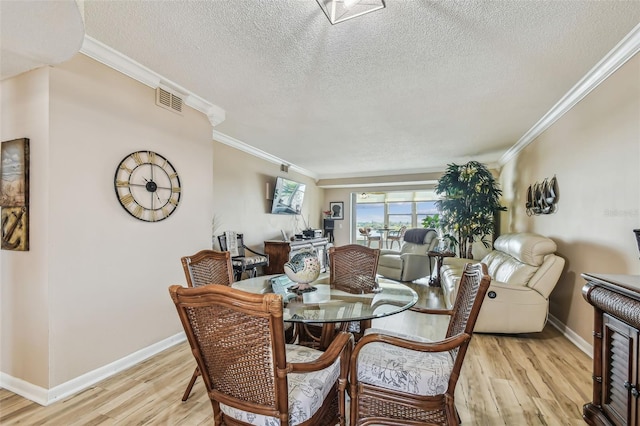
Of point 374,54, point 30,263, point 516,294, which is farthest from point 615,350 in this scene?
point 30,263

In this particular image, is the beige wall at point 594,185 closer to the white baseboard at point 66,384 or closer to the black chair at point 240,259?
the black chair at point 240,259

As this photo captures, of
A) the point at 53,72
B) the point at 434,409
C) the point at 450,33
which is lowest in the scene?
the point at 434,409

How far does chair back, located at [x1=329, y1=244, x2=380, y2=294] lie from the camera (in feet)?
8.63

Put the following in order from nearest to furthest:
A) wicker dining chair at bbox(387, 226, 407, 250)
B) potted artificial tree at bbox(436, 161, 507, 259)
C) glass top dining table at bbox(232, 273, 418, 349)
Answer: glass top dining table at bbox(232, 273, 418, 349)
potted artificial tree at bbox(436, 161, 507, 259)
wicker dining chair at bbox(387, 226, 407, 250)

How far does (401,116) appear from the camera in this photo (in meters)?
3.44

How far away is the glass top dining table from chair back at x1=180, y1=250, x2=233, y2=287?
0.16 m

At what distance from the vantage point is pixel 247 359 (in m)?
1.07

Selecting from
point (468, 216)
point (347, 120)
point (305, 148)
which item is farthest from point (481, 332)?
point (305, 148)

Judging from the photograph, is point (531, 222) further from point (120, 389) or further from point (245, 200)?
point (120, 389)

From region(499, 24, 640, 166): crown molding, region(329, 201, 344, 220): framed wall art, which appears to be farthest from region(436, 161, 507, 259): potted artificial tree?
region(329, 201, 344, 220): framed wall art

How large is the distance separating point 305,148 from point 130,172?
119 inches

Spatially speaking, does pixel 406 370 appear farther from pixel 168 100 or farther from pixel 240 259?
pixel 240 259

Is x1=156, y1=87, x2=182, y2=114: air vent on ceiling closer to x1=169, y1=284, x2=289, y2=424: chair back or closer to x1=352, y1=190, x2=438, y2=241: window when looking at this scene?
x1=169, y1=284, x2=289, y2=424: chair back

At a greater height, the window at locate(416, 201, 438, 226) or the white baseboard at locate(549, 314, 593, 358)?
the window at locate(416, 201, 438, 226)
